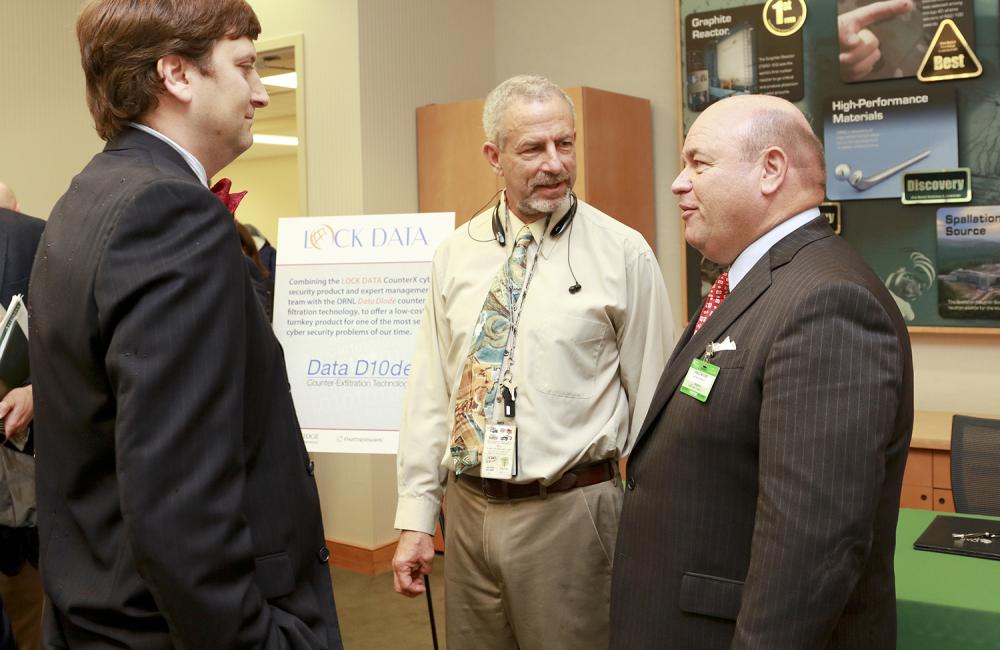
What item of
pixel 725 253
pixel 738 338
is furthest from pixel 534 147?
pixel 738 338

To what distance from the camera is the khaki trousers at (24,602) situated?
2.86 metres

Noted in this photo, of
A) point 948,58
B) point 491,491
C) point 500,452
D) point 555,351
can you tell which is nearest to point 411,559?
point 491,491

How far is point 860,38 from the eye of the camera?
4020mm

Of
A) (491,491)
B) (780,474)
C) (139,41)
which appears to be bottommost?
(491,491)

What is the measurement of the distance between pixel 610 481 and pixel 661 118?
9.74 feet

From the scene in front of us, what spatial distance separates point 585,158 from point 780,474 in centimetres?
311

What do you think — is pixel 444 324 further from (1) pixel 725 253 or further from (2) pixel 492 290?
(1) pixel 725 253

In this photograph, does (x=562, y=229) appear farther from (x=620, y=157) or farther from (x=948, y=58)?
(x=948, y=58)

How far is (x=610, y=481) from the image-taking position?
2.10m

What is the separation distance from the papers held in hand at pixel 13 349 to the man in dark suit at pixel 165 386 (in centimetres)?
81

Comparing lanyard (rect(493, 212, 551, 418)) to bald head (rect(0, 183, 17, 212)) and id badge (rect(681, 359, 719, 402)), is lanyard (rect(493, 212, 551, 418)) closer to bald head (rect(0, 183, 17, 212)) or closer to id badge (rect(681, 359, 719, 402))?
id badge (rect(681, 359, 719, 402))

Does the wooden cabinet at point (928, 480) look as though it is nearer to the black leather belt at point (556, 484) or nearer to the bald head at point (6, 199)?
the black leather belt at point (556, 484)

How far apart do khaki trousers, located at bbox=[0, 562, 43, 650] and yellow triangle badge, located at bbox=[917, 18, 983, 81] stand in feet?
12.4

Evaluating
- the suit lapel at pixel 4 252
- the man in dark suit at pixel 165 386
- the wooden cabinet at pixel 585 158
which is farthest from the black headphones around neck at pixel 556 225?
the wooden cabinet at pixel 585 158
